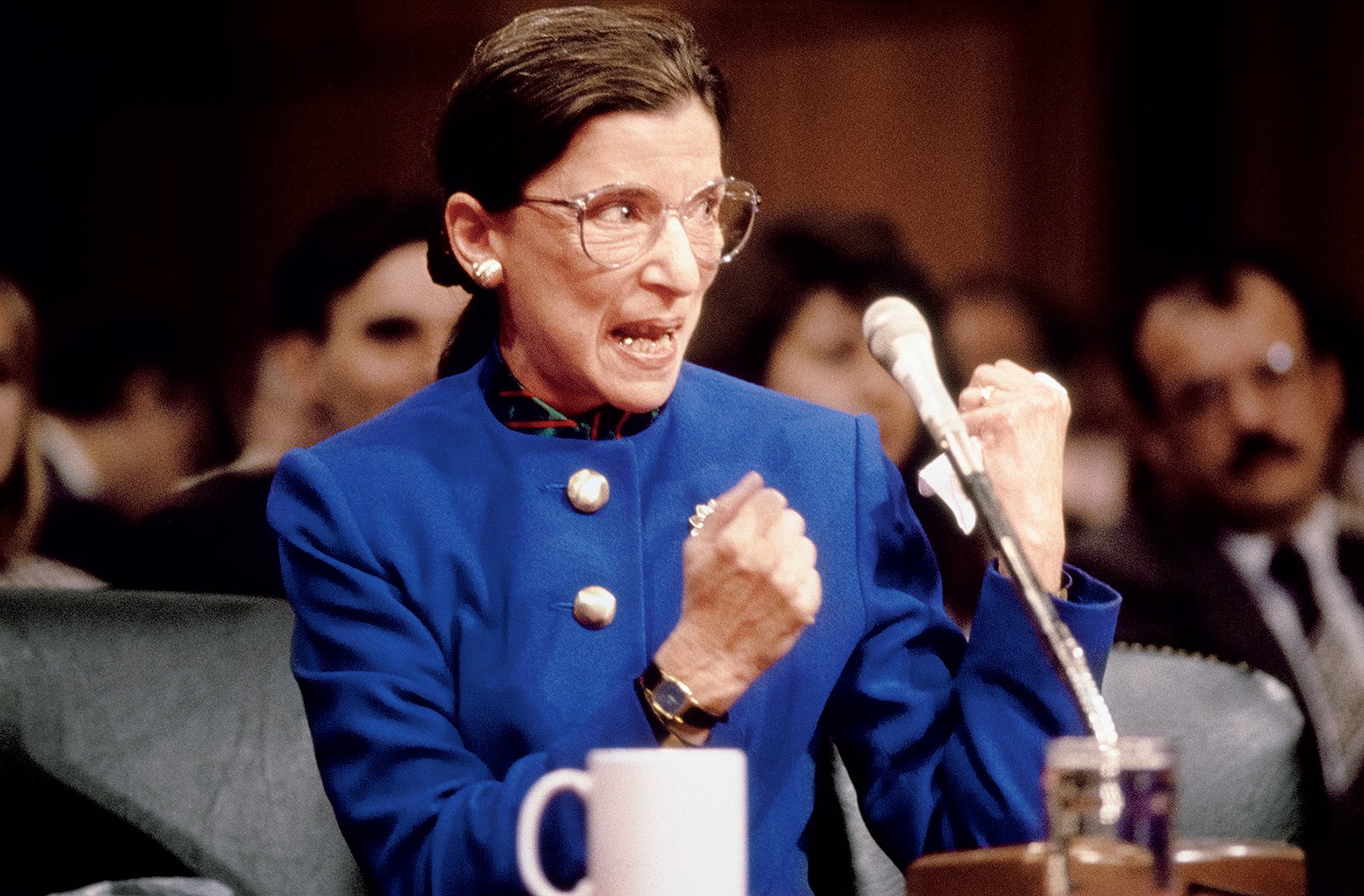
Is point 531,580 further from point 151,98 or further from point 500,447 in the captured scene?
point 151,98

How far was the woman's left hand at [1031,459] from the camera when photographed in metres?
1.25

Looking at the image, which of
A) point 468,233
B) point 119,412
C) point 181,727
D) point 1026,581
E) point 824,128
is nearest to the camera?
point 1026,581

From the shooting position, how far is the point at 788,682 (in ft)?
4.53

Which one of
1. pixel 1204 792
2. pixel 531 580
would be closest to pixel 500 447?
pixel 531 580

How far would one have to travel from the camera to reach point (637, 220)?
1326 mm

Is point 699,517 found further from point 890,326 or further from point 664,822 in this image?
point 664,822

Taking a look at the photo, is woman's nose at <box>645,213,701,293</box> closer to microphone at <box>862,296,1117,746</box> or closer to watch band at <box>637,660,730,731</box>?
microphone at <box>862,296,1117,746</box>

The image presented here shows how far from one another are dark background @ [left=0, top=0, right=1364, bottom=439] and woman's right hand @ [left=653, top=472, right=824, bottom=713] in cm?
302

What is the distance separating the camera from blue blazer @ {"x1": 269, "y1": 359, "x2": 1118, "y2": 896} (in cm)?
125

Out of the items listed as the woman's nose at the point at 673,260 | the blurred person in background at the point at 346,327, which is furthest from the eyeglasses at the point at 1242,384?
the woman's nose at the point at 673,260

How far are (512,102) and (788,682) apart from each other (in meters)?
0.50

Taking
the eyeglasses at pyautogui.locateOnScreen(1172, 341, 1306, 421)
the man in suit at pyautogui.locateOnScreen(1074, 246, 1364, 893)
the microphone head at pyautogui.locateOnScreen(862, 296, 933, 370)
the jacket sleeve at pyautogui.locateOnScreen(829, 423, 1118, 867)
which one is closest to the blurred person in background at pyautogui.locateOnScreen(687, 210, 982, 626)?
the man in suit at pyautogui.locateOnScreen(1074, 246, 1364, 893)

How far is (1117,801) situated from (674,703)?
0.36 m

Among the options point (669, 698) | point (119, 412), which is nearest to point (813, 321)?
point (119, 412)
